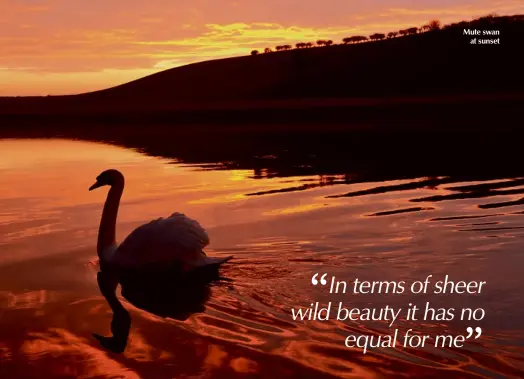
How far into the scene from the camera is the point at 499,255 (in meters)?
9.72

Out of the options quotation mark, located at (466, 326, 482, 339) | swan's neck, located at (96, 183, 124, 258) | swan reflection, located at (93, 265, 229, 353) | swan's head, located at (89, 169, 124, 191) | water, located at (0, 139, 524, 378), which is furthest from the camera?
swan's head, located at (89, 169, 124, 191)

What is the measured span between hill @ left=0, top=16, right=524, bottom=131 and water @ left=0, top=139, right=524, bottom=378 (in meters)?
51.4

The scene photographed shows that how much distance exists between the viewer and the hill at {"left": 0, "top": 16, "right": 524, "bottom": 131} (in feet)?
232

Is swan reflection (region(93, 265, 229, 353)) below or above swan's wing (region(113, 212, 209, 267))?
below

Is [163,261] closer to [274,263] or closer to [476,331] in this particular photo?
[274,263]

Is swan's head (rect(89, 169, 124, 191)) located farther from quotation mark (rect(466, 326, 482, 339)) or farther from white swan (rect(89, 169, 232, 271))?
quotation mark (rect(466, 326, 482, 339))

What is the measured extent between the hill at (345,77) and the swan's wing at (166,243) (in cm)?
5785

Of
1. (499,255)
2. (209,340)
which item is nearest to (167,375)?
(209,340)

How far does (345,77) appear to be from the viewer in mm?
79875

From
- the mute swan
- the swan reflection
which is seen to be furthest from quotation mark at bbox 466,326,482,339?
the mute swan

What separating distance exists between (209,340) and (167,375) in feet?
2.94

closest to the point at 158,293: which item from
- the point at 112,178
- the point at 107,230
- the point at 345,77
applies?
the point at 107,230

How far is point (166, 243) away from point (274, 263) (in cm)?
127

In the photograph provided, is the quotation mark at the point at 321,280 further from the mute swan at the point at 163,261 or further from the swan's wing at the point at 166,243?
the swan's wing at the point at 166,243
